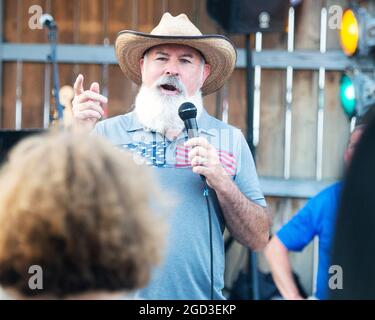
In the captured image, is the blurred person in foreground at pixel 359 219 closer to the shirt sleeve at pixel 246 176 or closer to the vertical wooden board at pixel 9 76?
the shirt sleeve at pixel 246 176

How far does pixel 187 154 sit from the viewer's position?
2586mm

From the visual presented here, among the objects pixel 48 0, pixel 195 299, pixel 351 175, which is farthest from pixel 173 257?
pixel 48 0

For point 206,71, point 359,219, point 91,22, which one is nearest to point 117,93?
point 91,22

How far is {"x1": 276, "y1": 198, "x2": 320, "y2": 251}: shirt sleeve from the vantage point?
3766mm

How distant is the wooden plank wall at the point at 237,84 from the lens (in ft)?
17.7

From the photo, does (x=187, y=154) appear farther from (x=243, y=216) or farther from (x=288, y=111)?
(x=288, y=111)

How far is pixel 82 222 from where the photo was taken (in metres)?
1.23

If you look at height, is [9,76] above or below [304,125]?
above

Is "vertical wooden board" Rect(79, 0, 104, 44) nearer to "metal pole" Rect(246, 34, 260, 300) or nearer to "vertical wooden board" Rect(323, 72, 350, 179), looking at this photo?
"metal pole" Rect(246, 34, 260, 300)

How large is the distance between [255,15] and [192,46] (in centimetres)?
225

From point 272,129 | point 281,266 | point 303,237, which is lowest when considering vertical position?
point 281,266

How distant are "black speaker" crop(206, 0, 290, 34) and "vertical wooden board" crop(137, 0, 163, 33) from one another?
0.52m

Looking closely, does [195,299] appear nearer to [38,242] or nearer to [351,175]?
[38,242]

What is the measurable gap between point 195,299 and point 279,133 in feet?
10.1
